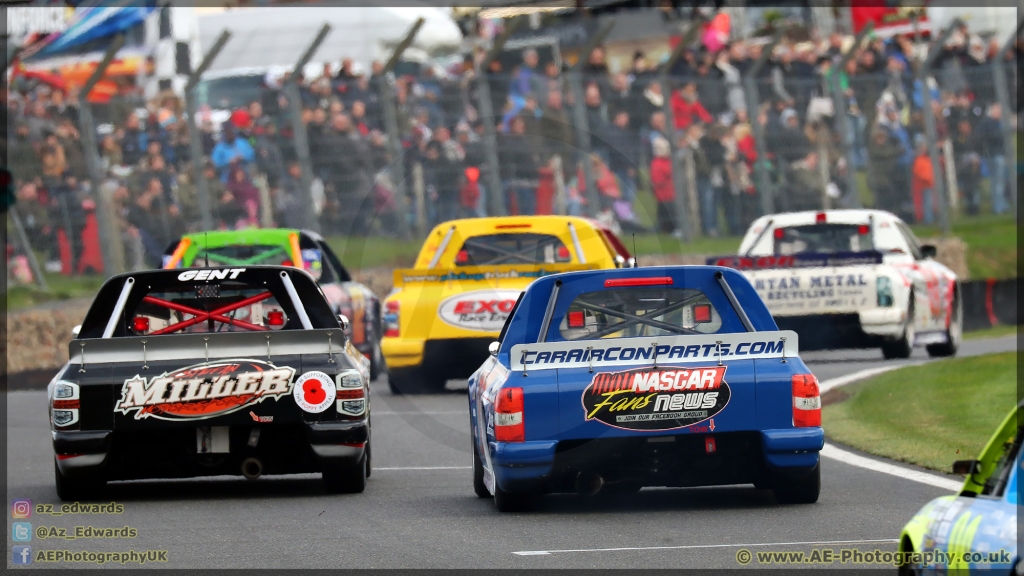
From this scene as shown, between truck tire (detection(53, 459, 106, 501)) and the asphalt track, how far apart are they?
0.15 metres

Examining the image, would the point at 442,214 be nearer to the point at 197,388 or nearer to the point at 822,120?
the point at 822,120

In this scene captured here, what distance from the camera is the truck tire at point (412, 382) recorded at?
51.7 feet

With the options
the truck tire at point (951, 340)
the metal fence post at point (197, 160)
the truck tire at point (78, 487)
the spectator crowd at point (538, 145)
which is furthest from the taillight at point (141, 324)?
the metal fence post at point (197, 160)

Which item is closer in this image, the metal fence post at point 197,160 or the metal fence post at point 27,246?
the metal fence post at point 27,246

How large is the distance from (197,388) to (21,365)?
1048 cm

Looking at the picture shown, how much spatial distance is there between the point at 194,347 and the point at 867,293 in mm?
8839

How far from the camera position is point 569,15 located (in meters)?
37.9

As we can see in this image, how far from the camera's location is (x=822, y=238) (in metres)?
18.7

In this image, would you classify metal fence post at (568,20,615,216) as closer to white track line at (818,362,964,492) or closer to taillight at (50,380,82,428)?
white track line at (818,362,964,492)

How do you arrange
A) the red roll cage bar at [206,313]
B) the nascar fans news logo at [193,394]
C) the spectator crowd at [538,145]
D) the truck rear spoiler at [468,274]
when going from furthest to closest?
1. the spectator crowd at [538,145]
2. the truck rear spoiler at [468,274]
3. the red roll cage bar at [206,313]
4. the nascar fans news logo at [193,394]

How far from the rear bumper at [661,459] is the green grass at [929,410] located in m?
1.98

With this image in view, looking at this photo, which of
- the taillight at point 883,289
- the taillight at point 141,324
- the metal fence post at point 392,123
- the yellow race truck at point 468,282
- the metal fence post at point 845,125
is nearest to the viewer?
the taillight at point 141,324

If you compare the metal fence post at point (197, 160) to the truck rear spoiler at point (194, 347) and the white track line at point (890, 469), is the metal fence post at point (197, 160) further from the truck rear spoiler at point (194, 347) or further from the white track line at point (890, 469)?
the truck rear spoiler at point (194, 347)

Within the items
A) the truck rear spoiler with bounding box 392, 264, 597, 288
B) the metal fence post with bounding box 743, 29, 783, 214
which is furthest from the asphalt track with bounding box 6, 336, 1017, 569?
the metal fence post with bounding box 743, 29, 783, 214
